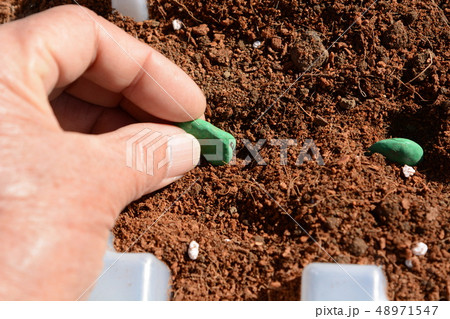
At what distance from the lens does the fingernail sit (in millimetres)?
1265

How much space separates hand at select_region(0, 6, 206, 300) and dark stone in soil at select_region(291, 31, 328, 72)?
45 cm

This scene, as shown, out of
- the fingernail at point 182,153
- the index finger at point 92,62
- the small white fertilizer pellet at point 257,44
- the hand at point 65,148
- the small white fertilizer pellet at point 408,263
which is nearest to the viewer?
the hand at point 65,148

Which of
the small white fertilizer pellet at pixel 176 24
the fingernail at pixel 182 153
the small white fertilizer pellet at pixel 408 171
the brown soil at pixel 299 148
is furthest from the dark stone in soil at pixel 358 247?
the small white fertilizer pellet at pixel 176 24

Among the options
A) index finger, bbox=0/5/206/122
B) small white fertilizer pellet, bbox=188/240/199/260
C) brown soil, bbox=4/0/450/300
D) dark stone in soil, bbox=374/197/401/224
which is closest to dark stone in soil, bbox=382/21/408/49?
brown soil, bbox=4/0/450/300

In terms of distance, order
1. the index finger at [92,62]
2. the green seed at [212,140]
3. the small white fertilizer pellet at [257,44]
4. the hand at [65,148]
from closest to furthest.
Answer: the hand at [65,148], the index finger at [92,62], the green seed at [212,140], the small white fertilizer pellet at [257,44]

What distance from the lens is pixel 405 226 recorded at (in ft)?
3.83

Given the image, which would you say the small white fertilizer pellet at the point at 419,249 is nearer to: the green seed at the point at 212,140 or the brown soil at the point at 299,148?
the brown soil at the point at 299,148

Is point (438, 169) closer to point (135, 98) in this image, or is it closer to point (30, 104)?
point (135, 98)

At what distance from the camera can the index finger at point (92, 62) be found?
38.2 inches

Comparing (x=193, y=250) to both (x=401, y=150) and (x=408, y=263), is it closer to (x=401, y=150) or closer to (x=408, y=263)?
(x=408, y=263)

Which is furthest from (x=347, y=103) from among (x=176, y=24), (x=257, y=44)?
(x=176, y=24)

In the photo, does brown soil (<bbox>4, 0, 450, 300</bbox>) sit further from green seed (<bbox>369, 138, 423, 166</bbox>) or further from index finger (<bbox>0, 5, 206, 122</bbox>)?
index finger (<bbox>0, 5, 206, 122</bbox>)

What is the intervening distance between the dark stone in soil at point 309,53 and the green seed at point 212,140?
41cm

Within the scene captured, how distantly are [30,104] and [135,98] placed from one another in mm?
451
